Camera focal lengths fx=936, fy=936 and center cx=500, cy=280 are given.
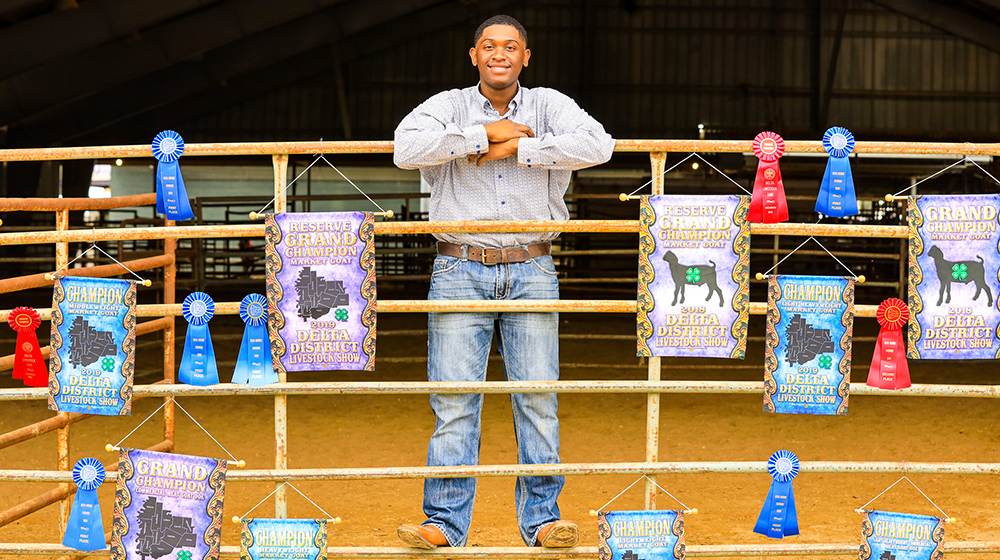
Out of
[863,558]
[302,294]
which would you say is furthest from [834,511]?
[302,294]

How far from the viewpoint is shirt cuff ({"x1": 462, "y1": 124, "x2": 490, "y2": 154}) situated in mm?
2832

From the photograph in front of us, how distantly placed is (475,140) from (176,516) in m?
1.49

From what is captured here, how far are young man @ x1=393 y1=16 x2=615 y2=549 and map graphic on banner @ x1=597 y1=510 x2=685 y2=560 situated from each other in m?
0.11

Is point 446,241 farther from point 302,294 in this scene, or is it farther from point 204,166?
point 204,166

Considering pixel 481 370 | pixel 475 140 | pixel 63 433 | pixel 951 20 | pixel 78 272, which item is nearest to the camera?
pixel 475 140

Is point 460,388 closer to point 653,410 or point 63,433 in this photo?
point 653,410

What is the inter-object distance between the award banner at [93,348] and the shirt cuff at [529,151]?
1.29 meters

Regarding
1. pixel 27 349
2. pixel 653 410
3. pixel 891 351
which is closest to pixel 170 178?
pixel 27 349

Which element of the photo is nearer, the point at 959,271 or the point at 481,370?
the point at 959,271

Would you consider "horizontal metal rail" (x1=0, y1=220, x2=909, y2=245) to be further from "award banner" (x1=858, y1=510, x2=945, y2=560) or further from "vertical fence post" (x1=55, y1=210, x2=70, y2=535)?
"award banner" (x1=858, y1=510, x2=945, y2=560)

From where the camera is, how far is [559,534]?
2.93 metres

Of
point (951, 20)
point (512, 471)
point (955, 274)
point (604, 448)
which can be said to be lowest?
point (604, 448)

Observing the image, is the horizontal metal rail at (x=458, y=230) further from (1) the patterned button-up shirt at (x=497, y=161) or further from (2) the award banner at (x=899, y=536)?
(2) the award banner at (x=899, y=536)

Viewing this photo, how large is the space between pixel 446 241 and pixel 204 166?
65.8 feet
